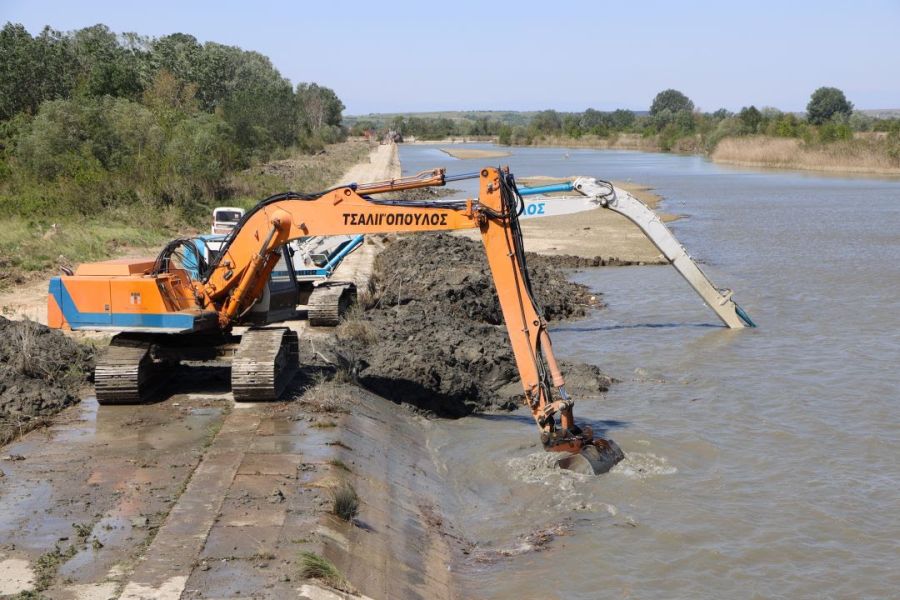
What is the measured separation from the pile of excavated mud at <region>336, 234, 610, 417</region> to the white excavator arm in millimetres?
2630

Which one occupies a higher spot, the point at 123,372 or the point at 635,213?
the point at 635,213

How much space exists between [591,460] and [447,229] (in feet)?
11.0

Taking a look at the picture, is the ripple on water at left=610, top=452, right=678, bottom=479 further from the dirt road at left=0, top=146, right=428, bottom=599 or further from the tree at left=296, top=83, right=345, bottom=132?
the tree at left=296, top=83, right=345, bottom=132

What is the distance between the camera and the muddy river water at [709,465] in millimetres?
10242

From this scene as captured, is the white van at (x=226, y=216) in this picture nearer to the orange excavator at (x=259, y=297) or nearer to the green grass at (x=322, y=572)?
the orange excavator at (x=259, y=297)

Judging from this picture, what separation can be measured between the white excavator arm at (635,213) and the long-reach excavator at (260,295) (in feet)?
17.1

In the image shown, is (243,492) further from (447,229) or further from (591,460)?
(591,460)

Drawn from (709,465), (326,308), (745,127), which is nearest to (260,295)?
(326,308)

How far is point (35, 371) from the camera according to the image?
1409cm

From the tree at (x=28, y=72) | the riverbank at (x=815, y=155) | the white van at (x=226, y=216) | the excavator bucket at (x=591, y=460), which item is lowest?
the excavator bucket at (x=591, y=460)

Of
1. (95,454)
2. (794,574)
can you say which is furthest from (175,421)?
(794,574)

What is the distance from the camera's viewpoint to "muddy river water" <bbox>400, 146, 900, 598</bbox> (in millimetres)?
10242

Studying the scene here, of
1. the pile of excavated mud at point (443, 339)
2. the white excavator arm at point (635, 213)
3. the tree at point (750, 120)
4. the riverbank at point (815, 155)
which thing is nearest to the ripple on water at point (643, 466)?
the pile of excavated mud at point (443, 339)

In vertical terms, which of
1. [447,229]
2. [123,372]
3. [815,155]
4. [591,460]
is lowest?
[591,460]
